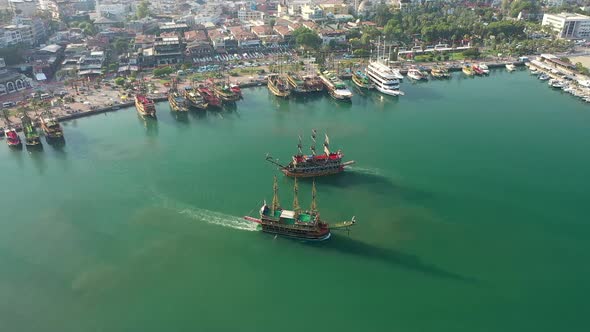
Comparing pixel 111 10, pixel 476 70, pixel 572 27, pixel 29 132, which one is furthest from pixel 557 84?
pixel 111 10

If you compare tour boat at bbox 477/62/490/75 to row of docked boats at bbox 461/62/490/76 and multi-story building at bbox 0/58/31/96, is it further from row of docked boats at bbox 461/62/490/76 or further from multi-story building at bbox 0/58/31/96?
multi-story building at bbox 0/58/31/96

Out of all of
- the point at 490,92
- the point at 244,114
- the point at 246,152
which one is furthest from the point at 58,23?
the point at 490,92

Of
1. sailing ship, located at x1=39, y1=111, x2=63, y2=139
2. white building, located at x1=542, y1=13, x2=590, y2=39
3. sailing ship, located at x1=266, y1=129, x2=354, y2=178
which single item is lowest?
sailing ship, located at x1=266, y1=129, x2=354, y2=178

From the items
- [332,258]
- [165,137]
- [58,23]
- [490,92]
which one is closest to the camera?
[332,258]

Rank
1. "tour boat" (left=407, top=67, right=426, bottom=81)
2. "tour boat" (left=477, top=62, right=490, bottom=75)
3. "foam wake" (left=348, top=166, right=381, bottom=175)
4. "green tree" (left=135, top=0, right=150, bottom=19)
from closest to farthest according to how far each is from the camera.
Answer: "foam wake" (left=348, top=166, right=381, bottom=175) < "tour boat" (left=407, top=67, right=426, bottom=81) < "tour boat" (left=477, top=62, right=490, bottom=75) < "green tree" (left=135, top=0, right=150, bottom=19)

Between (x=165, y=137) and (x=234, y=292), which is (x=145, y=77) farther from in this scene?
(x=234, y=292)

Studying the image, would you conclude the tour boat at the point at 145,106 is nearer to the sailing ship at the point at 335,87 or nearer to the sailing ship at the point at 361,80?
the sailing ship at the point at 335,87

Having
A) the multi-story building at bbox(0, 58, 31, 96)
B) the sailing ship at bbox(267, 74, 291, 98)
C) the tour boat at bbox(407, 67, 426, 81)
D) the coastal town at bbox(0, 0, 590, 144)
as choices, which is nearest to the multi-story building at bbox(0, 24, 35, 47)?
the coastal town at bbox(0, 0, 590, 144)
